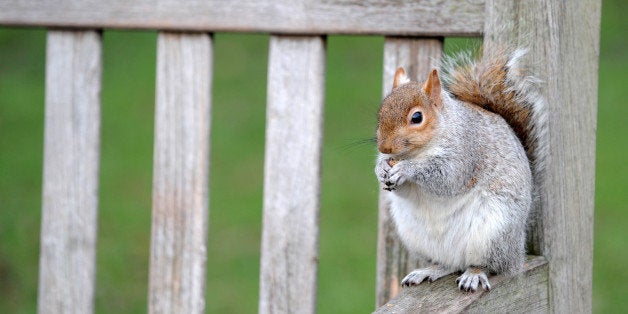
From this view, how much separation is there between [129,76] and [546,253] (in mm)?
4043

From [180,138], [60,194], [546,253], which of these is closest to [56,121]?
[60,194]

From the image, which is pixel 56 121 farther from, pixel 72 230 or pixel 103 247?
pixel 103 247

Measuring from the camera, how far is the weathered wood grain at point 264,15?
62.2 inches

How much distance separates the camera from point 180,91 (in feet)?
5.61

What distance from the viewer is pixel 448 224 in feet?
Answer: 5.23

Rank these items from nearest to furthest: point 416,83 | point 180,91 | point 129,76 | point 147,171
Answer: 1. point 416,83
2. point 180,91
3. point 147,171
4. point 129,76

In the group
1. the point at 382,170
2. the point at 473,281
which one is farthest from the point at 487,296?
the point at 382,170

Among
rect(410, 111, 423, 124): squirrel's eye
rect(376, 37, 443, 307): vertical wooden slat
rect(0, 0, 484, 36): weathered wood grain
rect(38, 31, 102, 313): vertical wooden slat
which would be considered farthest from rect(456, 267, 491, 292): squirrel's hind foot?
rect(38, 31, 102, 313): vertical wooden slat

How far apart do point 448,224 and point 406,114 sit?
201mm

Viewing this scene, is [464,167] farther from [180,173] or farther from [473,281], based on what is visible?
[180,173]

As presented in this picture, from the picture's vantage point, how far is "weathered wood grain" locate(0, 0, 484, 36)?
5.19 feet

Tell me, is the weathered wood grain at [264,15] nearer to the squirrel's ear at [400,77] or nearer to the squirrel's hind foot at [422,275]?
the squirrel's ear at [400,77]

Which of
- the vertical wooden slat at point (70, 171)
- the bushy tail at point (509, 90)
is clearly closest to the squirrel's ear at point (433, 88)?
the bushy tail at point (509, 90)

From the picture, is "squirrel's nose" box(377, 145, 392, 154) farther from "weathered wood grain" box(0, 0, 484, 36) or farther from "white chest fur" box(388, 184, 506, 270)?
"weathered wood grain" box(0, 0, 484, 36)
